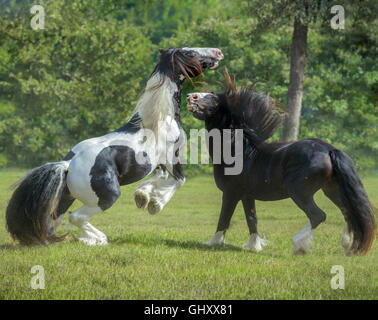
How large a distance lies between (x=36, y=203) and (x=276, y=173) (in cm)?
246

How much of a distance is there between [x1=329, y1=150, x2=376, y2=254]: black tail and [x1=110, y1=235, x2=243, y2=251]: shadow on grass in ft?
4.43

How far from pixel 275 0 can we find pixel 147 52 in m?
8.15

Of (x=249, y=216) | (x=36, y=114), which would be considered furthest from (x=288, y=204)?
(x=36, y=114)

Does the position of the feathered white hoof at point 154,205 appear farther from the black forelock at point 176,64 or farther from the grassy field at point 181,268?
the black forelock at point 176,64

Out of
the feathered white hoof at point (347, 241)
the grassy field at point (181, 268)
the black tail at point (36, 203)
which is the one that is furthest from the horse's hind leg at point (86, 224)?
the feathered white hoof at point (347, 241)

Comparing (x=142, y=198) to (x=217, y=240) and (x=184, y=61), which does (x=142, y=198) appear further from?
(x=184, y=61)

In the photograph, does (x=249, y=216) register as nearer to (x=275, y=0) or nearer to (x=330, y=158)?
(x=330, y=158)

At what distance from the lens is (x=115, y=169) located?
570 cm

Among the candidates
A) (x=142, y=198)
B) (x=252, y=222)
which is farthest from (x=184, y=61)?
(x=252, y=222)

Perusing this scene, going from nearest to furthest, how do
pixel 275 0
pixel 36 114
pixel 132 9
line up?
1. pixel 275 0
2. pixel 36 114
3. pixel 132 9

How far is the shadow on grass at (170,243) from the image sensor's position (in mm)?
6156

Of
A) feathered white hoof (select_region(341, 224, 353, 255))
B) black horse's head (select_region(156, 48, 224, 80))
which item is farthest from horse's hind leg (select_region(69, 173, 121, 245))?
feathered white hoof (select_region(341, 224, 353, 255))

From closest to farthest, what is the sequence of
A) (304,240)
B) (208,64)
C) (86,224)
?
(304,240) < (86,224) < (208,64)

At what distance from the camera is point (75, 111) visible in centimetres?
1806
